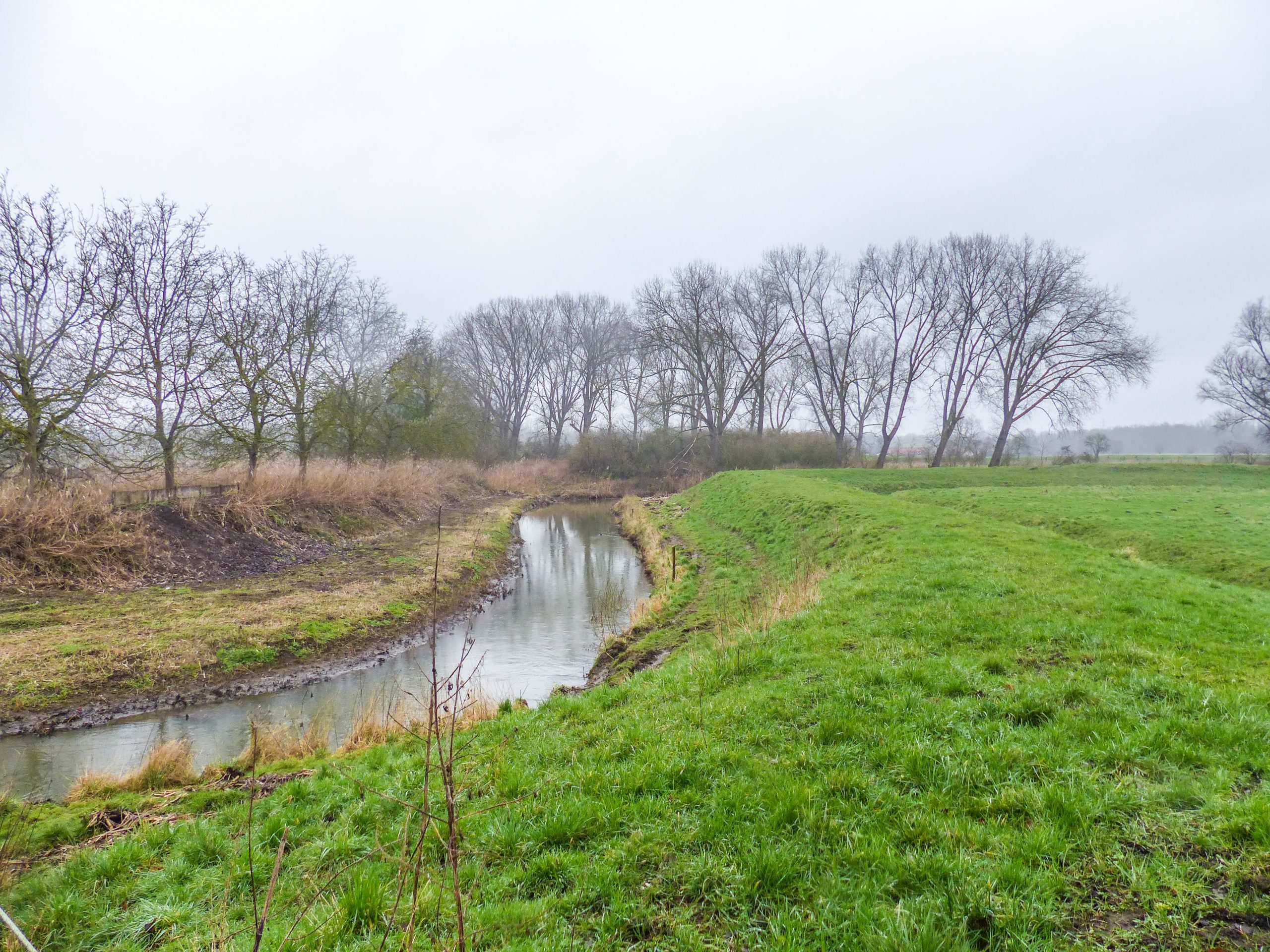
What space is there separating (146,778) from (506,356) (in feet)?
160

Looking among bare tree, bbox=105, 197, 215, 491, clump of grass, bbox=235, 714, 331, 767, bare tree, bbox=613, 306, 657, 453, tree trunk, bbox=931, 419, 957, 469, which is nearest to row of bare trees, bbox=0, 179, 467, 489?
bare tree, bbox=105, 197, 215, 491

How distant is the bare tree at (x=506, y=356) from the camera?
51531 mm

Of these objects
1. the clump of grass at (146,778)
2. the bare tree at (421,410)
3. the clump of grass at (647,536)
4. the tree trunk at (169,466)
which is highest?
the bare tree at (421,410)

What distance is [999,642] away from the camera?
6.47m

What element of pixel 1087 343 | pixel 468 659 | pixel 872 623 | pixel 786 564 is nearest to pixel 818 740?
pixel 872 623

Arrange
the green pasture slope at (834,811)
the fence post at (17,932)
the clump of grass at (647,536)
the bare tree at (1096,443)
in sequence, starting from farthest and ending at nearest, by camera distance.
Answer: the bare tree at (1096,443) → the clump of grass at (647,536) → the green pasture slope at (834,811) → the fence post at (17,932)

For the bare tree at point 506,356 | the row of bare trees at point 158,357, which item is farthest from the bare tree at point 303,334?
the bare tree at point 506,356

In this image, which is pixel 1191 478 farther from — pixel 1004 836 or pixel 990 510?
pixel 1004 836

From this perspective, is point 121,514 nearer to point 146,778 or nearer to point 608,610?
point 146,778

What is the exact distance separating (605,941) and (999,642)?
214 inches

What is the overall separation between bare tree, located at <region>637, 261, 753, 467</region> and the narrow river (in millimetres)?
24674

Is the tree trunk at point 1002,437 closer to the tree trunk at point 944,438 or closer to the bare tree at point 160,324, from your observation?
the tree trunk at point 944,438

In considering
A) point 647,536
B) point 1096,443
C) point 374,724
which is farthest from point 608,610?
point 1096,443

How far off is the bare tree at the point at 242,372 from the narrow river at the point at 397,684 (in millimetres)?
10026
